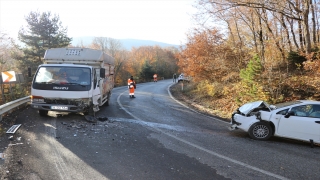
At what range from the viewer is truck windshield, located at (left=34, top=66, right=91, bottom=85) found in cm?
876

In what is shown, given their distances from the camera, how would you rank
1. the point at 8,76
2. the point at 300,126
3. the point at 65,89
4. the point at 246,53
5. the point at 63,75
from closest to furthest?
1. the point at 300,126
2. the point at 65,89
3. the point at 63,75
4. the point at 8,76
5. the point at 246,53

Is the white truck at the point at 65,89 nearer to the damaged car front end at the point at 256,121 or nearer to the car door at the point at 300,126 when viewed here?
the damaged car front end at the point at 256,121

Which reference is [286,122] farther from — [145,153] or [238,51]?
[238,51]

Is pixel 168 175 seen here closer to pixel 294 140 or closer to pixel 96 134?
pixel 96 134

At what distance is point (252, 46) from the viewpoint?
59.1 ft

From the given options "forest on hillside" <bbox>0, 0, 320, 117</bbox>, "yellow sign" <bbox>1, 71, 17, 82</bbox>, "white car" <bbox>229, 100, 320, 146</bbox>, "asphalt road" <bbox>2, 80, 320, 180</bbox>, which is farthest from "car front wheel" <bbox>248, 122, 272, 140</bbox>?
"yellow sign" <bbox>1, 71, 17, 82</bbox>

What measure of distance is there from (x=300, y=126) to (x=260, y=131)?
111 cm

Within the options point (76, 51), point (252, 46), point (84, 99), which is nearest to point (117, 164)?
point (84, 99)

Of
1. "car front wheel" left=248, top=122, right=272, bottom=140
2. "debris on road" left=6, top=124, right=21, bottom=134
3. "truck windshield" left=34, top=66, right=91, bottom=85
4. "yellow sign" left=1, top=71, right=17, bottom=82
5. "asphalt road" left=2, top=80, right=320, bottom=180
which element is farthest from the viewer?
"yellow sign" left=1, top=71, right=17, bottom=82

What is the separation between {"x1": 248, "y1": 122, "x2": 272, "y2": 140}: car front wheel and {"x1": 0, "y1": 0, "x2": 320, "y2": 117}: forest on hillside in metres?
4.62

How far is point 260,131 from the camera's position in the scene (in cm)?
734

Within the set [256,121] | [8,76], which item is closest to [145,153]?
[256,121]

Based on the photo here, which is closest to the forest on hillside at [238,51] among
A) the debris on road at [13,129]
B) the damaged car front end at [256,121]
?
the damaged car front end at [256,121]

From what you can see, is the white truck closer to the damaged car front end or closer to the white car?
the damaged car front end
